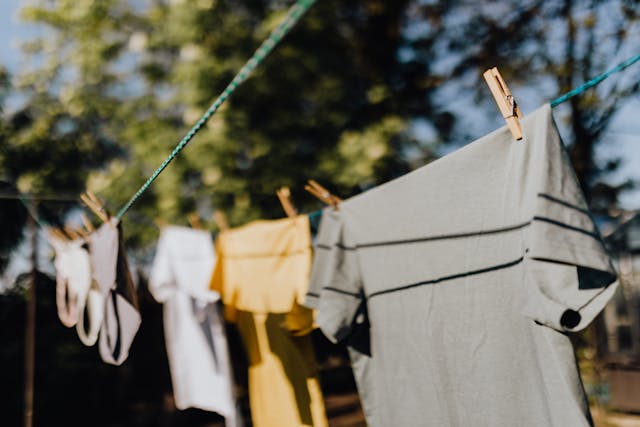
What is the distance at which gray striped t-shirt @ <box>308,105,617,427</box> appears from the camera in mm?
1141

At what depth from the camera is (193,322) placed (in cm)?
241

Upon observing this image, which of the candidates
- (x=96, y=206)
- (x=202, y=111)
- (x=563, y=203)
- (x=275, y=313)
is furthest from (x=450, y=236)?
(x=202, y=111)

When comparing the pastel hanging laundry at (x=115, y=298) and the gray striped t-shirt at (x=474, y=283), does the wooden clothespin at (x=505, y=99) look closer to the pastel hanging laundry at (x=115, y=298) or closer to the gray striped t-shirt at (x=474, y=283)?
the gray striped t-shirt at (x=474, y=283)

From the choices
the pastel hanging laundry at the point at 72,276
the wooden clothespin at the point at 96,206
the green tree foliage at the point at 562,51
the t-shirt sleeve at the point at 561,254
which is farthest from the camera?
the green tree foliage at the point at 562,51

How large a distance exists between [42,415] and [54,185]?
191cm

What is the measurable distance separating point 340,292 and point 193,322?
101cm

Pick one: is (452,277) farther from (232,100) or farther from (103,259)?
(232,100)

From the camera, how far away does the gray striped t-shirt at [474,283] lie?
114 cm

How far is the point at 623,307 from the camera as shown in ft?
20.0

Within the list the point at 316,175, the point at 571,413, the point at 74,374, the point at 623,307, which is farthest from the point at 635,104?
the point at 74,374

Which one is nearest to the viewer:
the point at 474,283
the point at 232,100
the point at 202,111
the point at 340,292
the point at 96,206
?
the point at 474,283

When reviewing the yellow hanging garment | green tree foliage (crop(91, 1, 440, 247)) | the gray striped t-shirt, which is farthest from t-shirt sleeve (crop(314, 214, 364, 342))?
green tree foliage (crop(91, 1, 440, 247))

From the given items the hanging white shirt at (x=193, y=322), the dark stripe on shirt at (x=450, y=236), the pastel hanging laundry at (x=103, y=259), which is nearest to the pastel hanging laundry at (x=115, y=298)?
the pastel hanging laundry at (x=103, y=259)

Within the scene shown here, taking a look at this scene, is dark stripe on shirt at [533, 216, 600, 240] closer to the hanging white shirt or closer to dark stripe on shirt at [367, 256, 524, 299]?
dark stripe on shirt at [367, 256, 524, 299]
